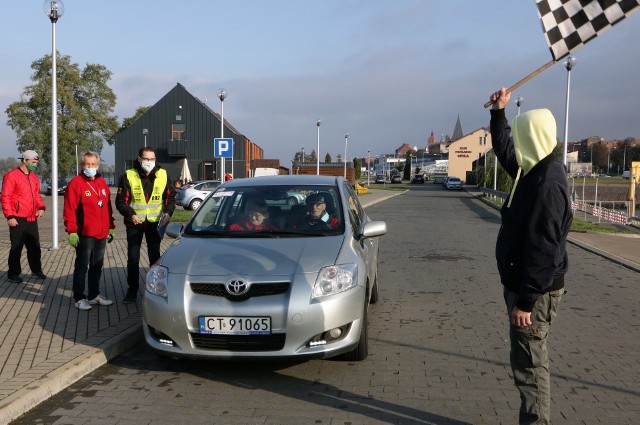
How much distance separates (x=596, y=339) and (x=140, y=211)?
5.04 metres

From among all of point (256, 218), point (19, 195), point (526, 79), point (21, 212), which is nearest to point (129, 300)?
point (256, 218)

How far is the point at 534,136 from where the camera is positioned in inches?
131

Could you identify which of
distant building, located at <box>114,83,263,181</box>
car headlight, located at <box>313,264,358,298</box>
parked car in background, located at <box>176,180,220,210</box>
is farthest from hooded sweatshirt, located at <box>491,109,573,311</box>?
distant building, located at <box>114,83,263,181</box>

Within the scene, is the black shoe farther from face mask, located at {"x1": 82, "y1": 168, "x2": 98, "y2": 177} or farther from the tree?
the tree

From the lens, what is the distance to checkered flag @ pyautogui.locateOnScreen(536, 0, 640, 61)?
→ 5.06 m

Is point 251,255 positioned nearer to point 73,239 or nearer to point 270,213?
point 270,213

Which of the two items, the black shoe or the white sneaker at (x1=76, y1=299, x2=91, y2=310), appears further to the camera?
the black shoe

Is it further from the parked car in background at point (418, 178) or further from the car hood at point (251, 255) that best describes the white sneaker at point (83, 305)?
the parked car in background at point (418, 178)

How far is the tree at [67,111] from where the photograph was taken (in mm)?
62500

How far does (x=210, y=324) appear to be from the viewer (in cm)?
465

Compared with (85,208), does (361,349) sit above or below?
below

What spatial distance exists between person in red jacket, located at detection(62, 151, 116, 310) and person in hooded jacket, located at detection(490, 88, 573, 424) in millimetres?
4823

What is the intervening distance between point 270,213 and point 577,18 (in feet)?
10.5

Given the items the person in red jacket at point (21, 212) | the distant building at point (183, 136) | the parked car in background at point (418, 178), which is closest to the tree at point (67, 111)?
the distant building at point (183, 136)
